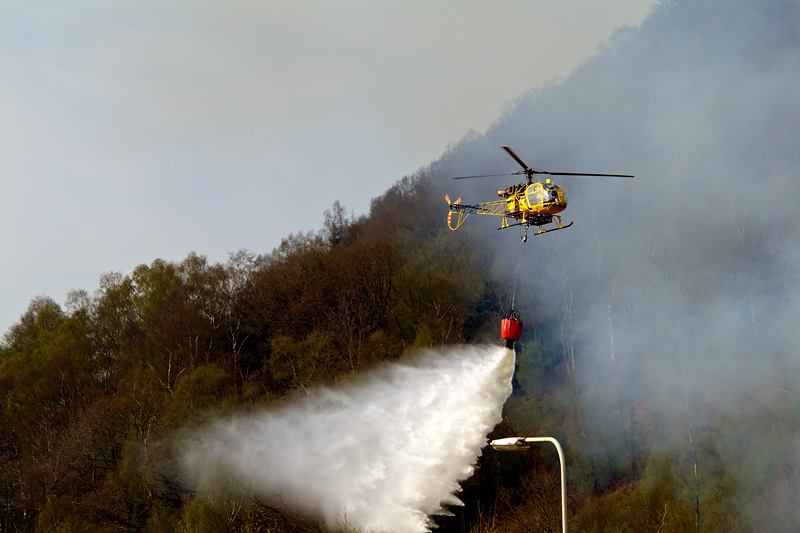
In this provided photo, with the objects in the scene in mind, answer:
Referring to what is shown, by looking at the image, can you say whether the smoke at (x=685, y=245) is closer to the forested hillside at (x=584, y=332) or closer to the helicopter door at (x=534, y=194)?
the forested hillside at (x=584, y=332)

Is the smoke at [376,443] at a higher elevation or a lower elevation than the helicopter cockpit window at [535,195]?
lower

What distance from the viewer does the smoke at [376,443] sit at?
3191 cm

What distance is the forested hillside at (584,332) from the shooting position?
→ 44.7 m

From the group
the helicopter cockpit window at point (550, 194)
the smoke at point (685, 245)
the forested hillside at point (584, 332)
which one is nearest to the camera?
the helicopter cockpit window at point (550, 194)

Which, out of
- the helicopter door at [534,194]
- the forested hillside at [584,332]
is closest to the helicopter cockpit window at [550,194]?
the helicopter door at [534,194]

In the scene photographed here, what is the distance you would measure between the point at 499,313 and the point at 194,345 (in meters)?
28.3

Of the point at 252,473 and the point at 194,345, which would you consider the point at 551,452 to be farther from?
the point at 194,345

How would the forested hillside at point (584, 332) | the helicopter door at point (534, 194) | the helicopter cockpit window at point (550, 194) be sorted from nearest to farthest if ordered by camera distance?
the helicopter cockpit window at point (550, 194) → the helicopter door at point (534, 194) → the forested hillside at point (584, 332)

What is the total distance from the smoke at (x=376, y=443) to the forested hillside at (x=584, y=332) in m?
2.18

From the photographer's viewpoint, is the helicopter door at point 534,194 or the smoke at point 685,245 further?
the smoke at point 685,245

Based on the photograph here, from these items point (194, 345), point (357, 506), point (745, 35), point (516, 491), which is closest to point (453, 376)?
point (357, 506)

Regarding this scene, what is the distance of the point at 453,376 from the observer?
3353 centimetres

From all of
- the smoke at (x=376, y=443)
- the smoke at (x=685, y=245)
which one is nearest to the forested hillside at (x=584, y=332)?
the smoke at (x=685, y=245)

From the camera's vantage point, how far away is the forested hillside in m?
44.7
